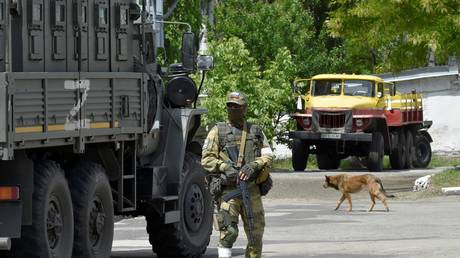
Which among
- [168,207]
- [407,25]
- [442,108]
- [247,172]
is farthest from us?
[442,108]

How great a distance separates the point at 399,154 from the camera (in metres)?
40.2

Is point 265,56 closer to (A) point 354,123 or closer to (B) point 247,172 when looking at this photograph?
(A) point 354,123

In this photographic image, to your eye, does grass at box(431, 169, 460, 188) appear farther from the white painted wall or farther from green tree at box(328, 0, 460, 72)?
the white painted wall

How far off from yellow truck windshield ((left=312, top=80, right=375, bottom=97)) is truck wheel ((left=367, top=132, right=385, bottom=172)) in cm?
134

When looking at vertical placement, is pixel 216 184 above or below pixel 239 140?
below

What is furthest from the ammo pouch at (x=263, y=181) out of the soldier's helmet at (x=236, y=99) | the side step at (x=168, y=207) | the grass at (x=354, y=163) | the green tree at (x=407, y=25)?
the grass at (x=354, y=163)

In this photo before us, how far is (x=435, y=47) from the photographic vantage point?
33094 mm

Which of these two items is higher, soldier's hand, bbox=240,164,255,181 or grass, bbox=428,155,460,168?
soldier's hand, bbox=240,164,255,181

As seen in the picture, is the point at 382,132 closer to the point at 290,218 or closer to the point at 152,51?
the point at 290,218

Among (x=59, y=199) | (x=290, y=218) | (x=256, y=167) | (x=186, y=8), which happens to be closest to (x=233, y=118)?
(x=256, y=167)

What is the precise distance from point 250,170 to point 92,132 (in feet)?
5.66

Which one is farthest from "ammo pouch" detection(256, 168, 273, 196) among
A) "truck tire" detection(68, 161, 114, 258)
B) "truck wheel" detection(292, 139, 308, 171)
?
"truck wheel" detection(292, 139, 308, 171)

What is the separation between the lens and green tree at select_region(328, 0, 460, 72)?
33156 mm

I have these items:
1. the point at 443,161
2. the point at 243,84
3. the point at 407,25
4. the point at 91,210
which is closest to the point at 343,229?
the point at 91,210
